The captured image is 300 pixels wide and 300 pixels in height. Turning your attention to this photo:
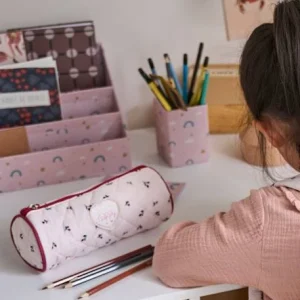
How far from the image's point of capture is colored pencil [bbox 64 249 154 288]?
2.80ft

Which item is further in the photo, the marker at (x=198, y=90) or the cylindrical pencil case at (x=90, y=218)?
the marker at (x=198, y=90)

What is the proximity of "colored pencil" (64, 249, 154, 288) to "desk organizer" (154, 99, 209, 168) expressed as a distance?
0.87 feet

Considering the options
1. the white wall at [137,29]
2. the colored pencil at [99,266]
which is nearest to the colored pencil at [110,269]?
the colored pencil at [99,266]

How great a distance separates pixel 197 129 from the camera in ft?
3.66

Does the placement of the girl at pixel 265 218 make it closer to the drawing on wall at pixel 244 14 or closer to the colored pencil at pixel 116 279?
the colored pencil at pixel 116 279

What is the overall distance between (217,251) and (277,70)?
0.24 m

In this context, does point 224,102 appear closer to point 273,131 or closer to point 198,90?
point 198,90

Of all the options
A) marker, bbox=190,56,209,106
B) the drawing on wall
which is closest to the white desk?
marker, bbox=190,56,209,106

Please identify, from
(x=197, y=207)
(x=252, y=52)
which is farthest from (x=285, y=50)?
(x=197, y=207)

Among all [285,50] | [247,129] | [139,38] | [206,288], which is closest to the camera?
[285,50]

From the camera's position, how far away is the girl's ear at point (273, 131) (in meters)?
0.80

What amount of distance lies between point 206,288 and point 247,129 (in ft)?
1.13

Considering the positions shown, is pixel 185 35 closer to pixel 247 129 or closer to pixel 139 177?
pixel 247 129

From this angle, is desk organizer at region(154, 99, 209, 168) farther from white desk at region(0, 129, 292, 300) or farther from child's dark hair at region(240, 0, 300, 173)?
child's dark hair at region(240, 0, 300, 173)
